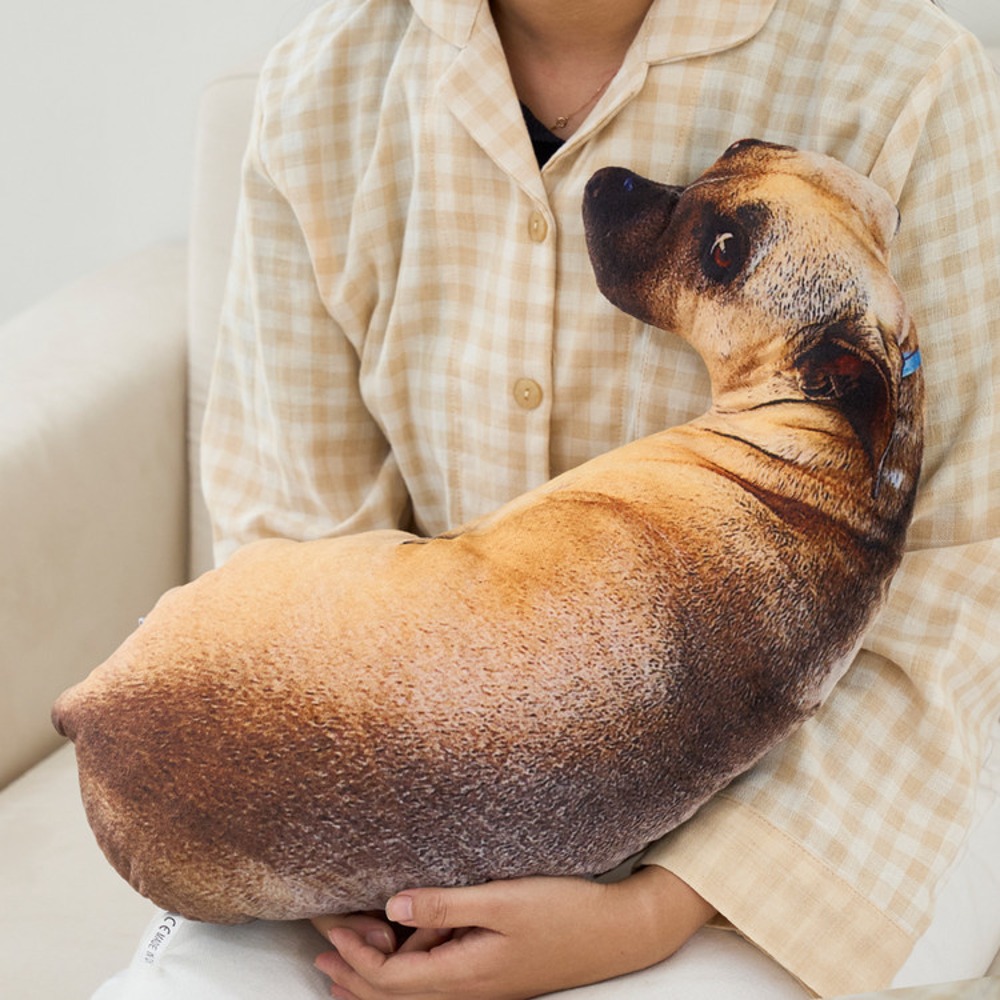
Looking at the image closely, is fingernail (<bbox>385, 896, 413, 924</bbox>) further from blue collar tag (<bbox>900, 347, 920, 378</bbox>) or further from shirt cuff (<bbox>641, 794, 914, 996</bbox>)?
blue collar tag (<bbox>900, 347, 920, 378</bbox>)

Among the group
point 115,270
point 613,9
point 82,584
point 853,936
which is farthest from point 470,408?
point 115,270

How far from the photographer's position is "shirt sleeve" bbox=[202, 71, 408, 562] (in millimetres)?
844

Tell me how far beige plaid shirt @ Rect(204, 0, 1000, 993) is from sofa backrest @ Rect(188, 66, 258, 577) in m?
0.29

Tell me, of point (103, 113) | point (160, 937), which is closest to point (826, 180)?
point (160, 937)

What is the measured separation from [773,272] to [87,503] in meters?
0.70

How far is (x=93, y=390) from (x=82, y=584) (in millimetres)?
168

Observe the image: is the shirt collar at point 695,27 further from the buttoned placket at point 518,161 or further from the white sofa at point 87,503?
the white sofa at point 87,503

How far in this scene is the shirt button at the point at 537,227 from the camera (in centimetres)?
75

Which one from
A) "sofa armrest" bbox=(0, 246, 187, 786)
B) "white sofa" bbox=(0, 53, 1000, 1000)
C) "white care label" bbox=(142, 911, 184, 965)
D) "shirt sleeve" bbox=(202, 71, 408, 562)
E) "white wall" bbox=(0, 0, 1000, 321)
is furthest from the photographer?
"white wall" bbox=(0, 0, 1000, 321)

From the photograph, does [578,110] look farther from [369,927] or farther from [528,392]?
[369,927]

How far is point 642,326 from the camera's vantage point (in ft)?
2.48

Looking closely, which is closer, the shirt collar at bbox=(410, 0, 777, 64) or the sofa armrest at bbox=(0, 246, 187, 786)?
the shirt collar at bbox=(410, 0, 777, 64)

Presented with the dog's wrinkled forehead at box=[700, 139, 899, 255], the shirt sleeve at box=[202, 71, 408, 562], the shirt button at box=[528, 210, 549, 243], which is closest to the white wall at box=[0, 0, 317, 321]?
the shirt sleeve at box=[202, 71, 408, 562]

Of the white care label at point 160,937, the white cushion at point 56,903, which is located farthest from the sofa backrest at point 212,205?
the white care label at point 160,937
